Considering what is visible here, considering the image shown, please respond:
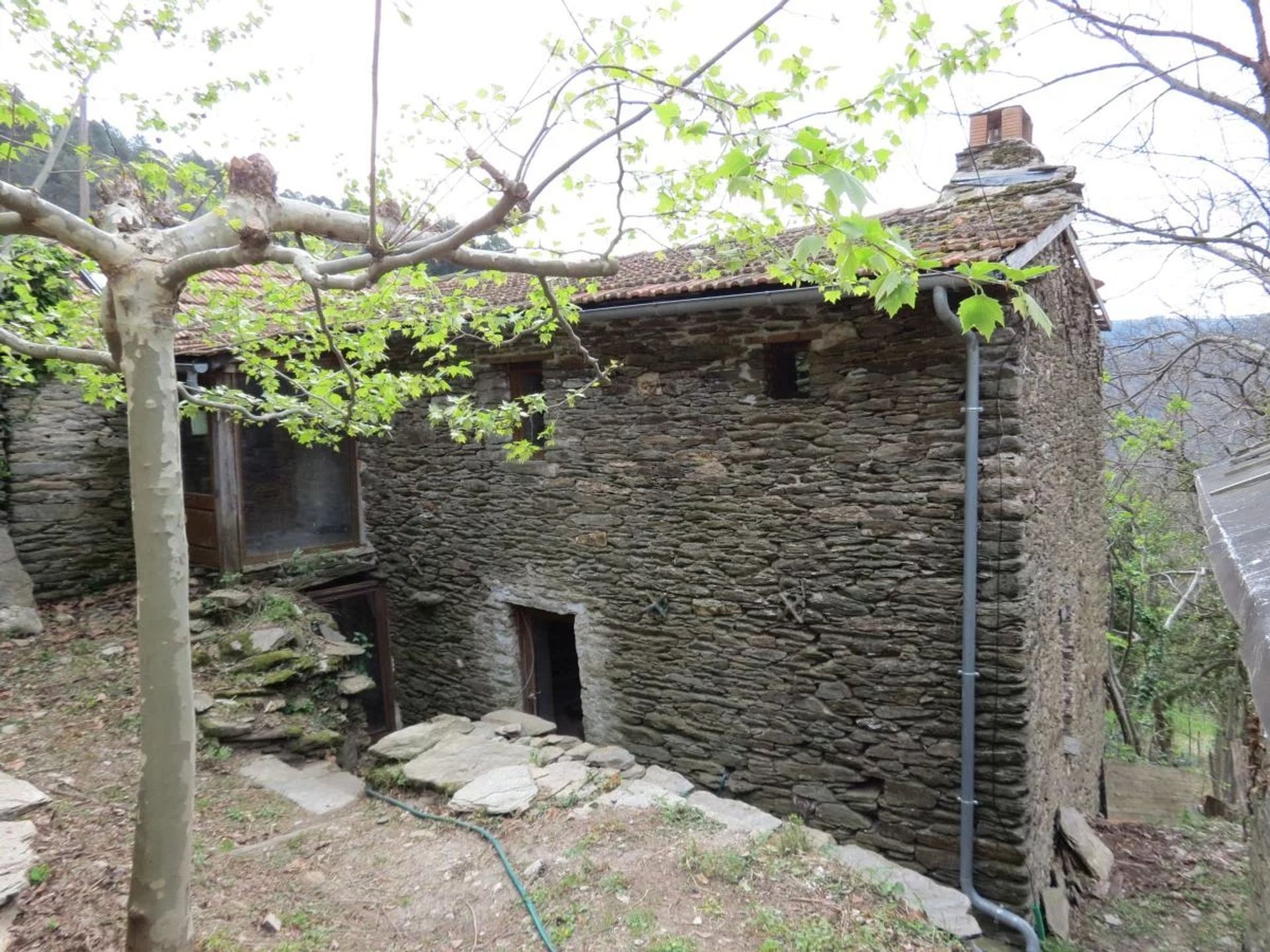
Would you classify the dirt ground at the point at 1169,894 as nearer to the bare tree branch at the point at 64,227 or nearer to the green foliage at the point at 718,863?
the green foliage at the point at 718,863

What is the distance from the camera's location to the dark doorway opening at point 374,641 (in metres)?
8.21

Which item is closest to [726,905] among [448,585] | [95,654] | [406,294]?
[406,294]

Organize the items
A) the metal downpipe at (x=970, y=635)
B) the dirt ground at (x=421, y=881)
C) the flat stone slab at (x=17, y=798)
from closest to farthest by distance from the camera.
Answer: the dirt ground at (x=421, y=881) → the flat stone slab at (x=17, y=798) → the metal downpipe at (x=970, y=635)

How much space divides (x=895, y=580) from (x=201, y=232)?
439 cm

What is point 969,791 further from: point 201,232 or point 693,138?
point 201,232

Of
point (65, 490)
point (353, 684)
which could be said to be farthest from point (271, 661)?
point (65, 490)

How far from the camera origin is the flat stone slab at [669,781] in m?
4.49

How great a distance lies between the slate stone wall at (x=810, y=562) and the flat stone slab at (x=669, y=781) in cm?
128

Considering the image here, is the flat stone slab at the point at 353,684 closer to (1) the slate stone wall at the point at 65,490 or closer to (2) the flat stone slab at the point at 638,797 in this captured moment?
(2) the flat stone slab at the point at 638,797

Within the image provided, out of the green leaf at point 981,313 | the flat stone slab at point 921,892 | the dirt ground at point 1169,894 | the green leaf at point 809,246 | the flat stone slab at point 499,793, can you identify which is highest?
the green leaf at point 809,246

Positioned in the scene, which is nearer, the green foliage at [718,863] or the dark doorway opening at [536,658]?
the green foliage at [718,863]

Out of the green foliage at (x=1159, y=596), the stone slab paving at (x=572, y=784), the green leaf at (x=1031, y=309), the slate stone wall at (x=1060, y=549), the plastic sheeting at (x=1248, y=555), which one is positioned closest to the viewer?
the plastic sheeting at (x=1248, y=555)

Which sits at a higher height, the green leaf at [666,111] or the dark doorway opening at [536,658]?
Answer: the green leaf at [666,111]

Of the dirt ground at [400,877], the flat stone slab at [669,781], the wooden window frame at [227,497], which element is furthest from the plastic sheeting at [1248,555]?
the wooden window frame at [227,497]
